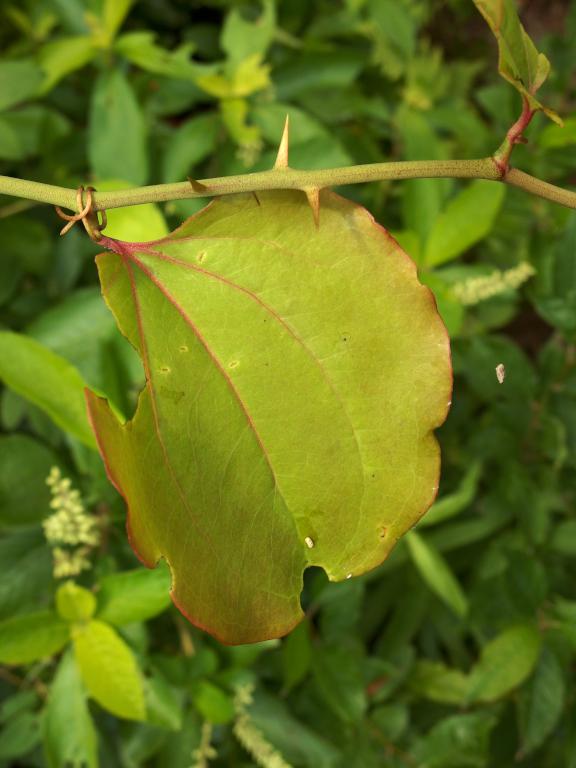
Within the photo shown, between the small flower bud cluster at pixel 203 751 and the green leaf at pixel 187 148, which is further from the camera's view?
the green leaf at pixel 187 148

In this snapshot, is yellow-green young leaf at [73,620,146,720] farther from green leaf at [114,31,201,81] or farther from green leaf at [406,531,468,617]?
green leaf at [114,31,201,81]

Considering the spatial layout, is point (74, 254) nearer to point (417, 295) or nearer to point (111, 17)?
point (111, 17)

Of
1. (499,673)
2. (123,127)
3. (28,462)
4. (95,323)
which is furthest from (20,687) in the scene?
(123,127)

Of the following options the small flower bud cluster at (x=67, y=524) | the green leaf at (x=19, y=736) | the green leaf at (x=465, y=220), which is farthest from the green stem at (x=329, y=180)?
the green leaf at (x=19, y=736)

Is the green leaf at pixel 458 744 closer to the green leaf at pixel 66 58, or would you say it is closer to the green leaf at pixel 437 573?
the green leaf at pixel 437 573

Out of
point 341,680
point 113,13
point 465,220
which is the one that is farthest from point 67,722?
point 113,13

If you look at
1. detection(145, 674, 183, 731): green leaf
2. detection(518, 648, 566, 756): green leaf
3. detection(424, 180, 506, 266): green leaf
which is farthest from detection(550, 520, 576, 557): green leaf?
detection(145, 674, 183, 731): green leaf
